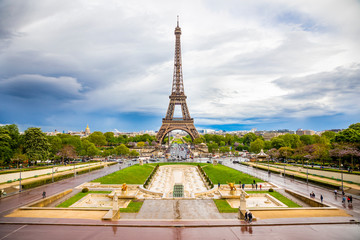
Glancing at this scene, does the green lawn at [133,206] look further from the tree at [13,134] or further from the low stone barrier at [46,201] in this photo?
the tree at [13,134]

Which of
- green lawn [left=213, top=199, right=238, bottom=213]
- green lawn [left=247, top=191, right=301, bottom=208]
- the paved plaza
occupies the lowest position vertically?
green lawn [left=247, top=191, right=301, bottom=208]

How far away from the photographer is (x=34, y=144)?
4409 cm

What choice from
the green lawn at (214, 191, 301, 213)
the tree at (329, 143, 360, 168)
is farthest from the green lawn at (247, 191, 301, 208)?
the tree at (329, 143, 360, 168)

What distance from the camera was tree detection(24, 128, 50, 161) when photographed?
43.2 metres

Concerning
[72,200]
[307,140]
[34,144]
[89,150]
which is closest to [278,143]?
[307,140]

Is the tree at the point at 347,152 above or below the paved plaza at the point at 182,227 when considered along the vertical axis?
above

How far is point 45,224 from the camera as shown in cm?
1596

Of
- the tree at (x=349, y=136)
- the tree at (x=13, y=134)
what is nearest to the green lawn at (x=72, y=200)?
the tree at (x=13, y=134)

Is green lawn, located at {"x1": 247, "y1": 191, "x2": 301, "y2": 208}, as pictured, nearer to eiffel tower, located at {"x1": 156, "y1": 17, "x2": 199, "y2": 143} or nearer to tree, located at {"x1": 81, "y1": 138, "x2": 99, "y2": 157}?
tree, located at {"x1": 81, "y1": 138, "x2": 99, "y2": 157}

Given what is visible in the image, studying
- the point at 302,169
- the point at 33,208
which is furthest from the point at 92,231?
the point at 302,169

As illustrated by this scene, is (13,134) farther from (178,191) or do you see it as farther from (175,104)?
(175,104)

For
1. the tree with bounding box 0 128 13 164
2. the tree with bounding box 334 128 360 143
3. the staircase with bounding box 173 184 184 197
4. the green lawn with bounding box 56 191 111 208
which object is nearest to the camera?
the green lawn with bounding box 56 191 111 208

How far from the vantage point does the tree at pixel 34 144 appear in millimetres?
43250

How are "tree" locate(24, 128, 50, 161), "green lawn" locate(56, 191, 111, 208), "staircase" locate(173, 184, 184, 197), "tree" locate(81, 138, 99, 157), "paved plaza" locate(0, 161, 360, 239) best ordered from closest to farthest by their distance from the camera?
"paved plaza" locate(0, 161, 360, 239), "green lawn" locate(56, 191, 111, 208), "staircase" locate(173, 184, 184, 197), "tree" locate(24, 128, 50, 161), "tree" locate(81, 138, 99, 157)
